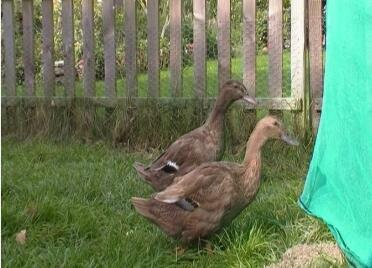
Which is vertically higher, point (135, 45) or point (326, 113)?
point (135, 45)

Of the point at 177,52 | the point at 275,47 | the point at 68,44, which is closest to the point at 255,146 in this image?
the point at 275,47

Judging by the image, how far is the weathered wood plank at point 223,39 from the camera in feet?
21.8

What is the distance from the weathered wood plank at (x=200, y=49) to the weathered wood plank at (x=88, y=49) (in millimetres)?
1021

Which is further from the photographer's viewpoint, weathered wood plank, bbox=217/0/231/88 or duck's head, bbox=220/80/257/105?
weathered wood plank, bbox=217/0/231/88

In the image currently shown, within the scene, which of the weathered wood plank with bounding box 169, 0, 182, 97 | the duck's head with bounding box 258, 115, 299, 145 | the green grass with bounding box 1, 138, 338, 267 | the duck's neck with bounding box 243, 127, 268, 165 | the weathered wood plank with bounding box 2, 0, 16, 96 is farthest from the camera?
the weathered wood plank with bounding box 2, 0, 16, 96

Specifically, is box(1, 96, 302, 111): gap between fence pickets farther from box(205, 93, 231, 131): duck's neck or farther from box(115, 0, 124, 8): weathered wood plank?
box(205, 93, 231, 131): duck's neck

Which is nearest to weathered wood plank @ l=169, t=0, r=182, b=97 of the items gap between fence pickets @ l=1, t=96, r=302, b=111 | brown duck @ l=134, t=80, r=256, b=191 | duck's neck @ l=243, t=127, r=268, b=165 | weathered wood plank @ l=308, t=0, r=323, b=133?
gap between fence pickets @ l=1, t=96, r=302, b=111

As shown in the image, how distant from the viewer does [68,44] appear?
722cm

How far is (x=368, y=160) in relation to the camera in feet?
9.68

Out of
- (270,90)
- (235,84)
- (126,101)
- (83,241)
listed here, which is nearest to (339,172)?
(83,241)

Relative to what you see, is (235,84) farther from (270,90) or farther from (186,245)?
(186,245)

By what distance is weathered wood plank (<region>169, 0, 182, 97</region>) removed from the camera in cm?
679

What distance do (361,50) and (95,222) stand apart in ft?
5.80

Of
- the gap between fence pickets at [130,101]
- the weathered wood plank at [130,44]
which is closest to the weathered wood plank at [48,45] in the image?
the gap between fence pickets at [130,101]
